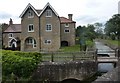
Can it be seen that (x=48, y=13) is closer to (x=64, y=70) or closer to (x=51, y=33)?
(x=51, y=33)

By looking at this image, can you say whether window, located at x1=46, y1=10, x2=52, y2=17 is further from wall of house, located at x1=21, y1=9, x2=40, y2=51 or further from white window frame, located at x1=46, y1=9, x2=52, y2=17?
wall of house, located at x1=21, y1=9, x2=40, y2=51

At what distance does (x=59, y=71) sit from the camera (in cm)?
1655

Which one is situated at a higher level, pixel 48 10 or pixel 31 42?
pixel 48 10

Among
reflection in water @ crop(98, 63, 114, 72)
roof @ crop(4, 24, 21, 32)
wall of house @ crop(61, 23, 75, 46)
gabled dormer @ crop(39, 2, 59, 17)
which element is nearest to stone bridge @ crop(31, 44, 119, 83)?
reflection in water @ crop(98, 63, 114, 72)

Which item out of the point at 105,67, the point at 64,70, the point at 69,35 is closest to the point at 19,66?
the point at 64,70

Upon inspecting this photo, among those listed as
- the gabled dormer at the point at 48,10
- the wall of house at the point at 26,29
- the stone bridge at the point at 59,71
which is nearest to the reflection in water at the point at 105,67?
the stone bridge at the point at 59,71

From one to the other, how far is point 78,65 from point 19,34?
26578 millimetres

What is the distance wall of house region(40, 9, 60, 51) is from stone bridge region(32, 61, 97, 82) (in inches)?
796

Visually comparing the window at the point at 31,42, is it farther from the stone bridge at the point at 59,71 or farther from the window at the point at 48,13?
the stone bridge at the point at 59,71

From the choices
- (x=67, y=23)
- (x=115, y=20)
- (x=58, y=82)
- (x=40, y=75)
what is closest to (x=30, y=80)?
(x=40, y=75)

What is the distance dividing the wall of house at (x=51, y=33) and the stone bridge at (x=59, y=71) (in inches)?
796

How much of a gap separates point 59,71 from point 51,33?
826 inches

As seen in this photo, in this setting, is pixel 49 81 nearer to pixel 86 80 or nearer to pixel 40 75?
pixel 40 75

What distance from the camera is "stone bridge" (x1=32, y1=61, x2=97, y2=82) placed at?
16.5 m
